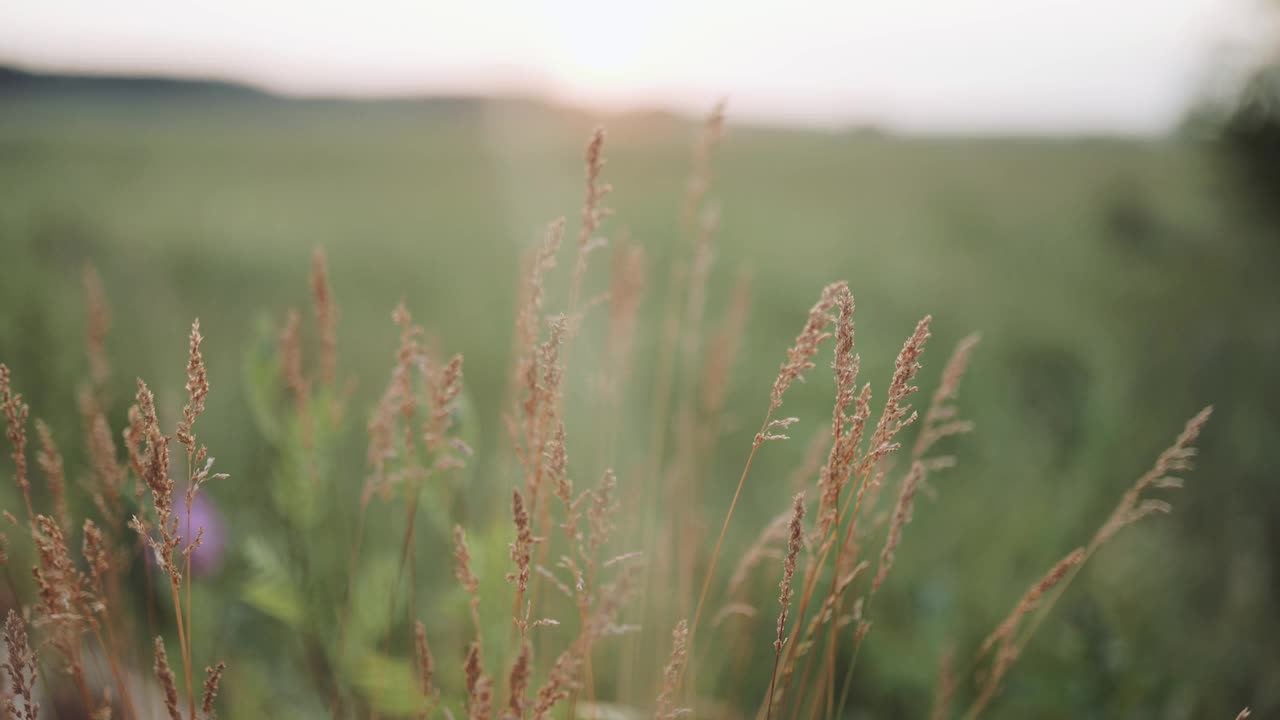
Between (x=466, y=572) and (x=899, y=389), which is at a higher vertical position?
(x=899, y=389)

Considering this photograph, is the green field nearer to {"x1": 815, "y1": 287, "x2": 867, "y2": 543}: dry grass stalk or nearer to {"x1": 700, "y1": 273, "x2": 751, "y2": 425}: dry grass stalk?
{"x1": 700, "y1": 273, "x2": 751, "y2": 425}: dry grass stalk

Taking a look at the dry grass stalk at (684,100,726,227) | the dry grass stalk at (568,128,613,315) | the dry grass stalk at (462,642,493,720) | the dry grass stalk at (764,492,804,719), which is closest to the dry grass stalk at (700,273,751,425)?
the dry grass stalk at (684,100,726,227)

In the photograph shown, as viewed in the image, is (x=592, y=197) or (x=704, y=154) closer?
(x=592, y=197)

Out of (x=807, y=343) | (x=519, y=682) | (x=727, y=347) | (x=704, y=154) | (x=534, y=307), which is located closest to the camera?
(x=519, y=682)

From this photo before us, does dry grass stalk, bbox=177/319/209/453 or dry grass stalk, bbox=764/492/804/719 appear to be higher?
dry grass stalk, bbox=177/319/209/453

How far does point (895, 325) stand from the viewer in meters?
5.99

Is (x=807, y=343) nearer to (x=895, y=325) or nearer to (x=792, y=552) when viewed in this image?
(x=792, y=552)

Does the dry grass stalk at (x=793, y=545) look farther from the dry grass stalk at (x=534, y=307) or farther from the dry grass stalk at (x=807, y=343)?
the dry grass stalk at (x=534, y=307)

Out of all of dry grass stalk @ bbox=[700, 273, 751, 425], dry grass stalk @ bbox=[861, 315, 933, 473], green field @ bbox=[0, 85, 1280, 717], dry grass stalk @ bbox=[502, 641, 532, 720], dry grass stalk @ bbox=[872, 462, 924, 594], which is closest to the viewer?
dry grass stalk @ bbox=[502, 641, 532, 720]

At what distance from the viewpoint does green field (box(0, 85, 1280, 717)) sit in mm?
2225

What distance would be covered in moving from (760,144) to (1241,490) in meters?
25.2

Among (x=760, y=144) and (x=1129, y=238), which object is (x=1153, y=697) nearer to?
(x=1129, y=238)

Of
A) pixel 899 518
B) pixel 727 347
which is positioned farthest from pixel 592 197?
pixel 727 347

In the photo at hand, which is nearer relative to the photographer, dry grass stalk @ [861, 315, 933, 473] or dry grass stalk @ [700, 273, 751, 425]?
dry grass stalk @ [861, 315, 933, 473]
